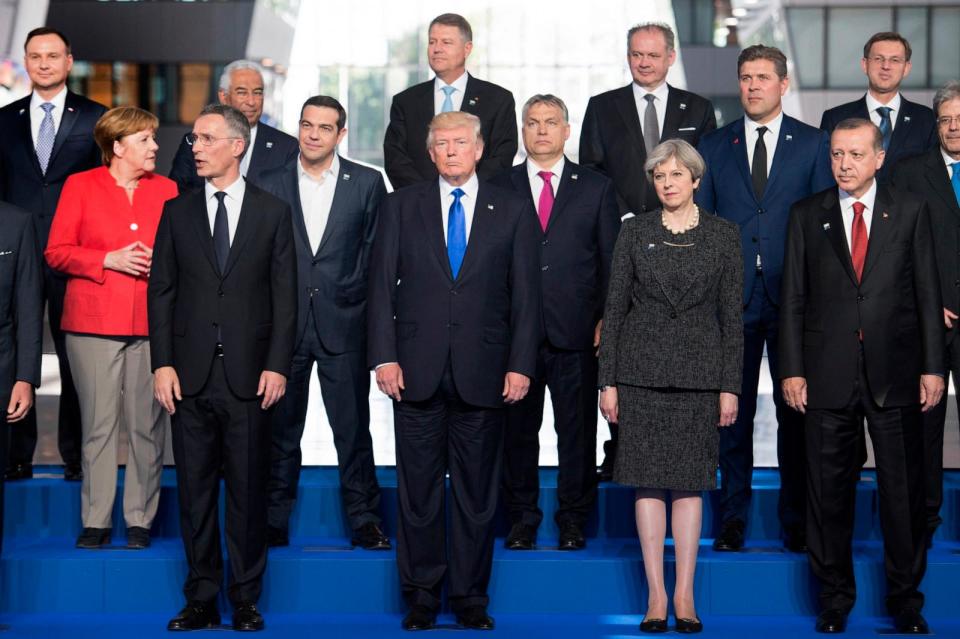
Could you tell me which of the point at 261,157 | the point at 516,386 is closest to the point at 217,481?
the point at 516,386

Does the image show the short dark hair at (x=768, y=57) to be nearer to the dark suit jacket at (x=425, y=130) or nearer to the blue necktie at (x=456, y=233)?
the dark suit jacket at (x=425, y=130)

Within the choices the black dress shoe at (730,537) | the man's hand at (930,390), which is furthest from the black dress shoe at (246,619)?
the man's hand at (930,390)

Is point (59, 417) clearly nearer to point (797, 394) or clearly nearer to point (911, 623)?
point (797, 394)

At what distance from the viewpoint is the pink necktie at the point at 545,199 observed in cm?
525

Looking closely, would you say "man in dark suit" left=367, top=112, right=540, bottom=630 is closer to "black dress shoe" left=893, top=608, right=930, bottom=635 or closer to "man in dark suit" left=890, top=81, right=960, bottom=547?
"black dress shoe" left=893, top=608, right=930, bottom=635

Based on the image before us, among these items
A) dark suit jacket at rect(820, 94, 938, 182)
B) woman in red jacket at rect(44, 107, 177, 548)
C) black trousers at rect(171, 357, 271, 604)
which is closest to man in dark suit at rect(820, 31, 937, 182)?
dark suit jacket at rect(820, 94, 938, 182)

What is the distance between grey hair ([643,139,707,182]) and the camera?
4.50 m

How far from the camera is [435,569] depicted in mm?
4699

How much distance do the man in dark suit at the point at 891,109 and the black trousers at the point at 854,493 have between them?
1.28 metres

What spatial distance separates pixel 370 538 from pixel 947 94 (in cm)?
275

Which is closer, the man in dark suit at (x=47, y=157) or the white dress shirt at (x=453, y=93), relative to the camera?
the man in dark suit at (x=47, y=157)

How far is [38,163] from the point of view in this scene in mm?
5637

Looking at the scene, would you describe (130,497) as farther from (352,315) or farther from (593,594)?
(593,594)

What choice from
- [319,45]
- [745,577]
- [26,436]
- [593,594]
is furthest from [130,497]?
[319,45]
